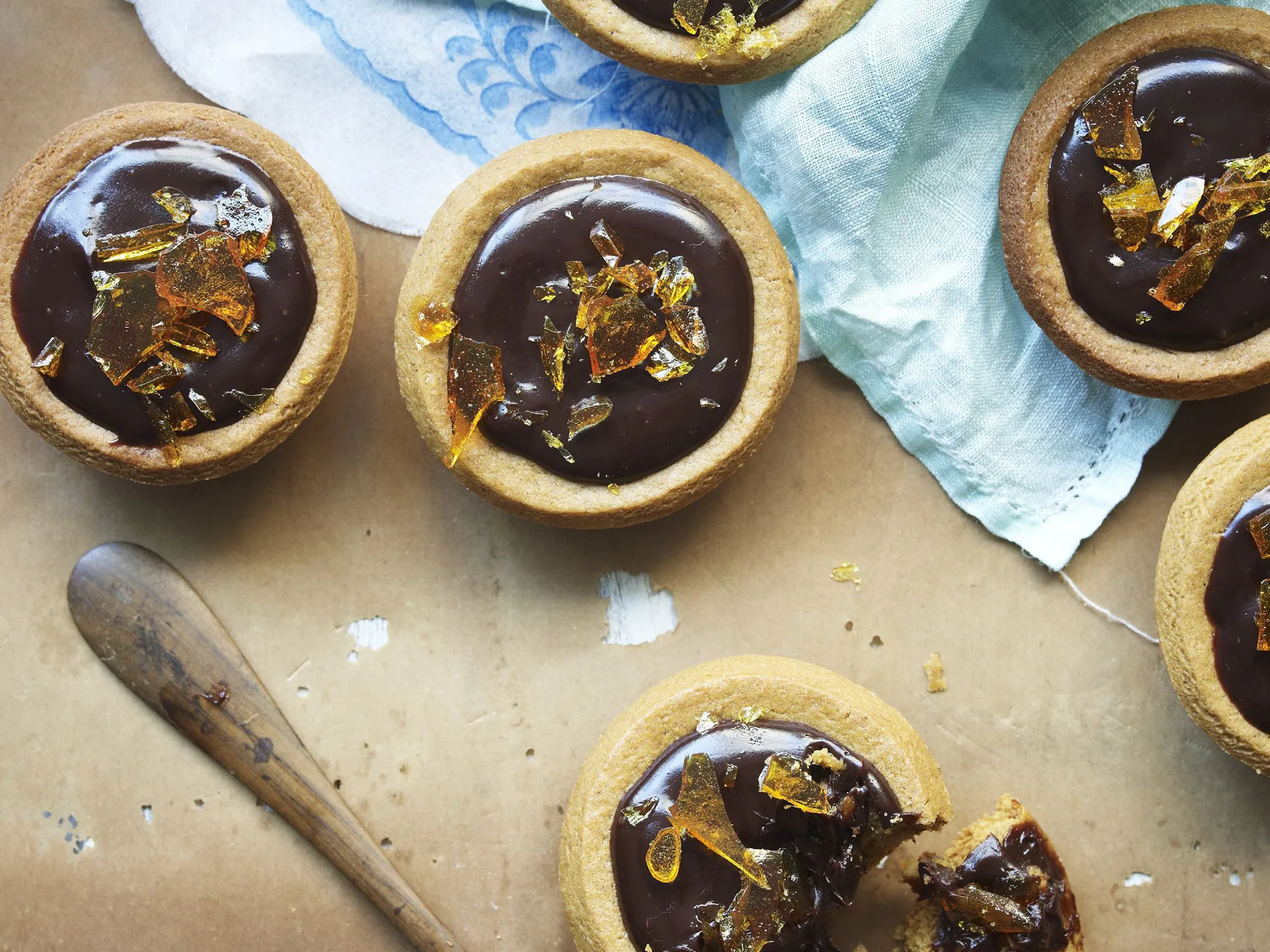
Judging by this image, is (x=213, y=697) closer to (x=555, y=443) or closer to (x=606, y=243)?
(x=555, y=443)

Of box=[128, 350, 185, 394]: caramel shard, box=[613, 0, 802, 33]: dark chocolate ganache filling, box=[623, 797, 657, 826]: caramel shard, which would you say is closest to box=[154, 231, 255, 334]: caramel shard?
box=[128, 350, 185, 394]: caramel shard

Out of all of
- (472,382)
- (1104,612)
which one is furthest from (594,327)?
(1104,612)

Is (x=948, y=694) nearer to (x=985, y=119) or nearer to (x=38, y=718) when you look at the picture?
(x=985, y=119)

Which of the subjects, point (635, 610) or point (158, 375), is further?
point (635, 610)

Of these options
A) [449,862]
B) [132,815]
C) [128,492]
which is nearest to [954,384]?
[449,862]

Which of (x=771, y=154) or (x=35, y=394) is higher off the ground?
(x=771, y=154)

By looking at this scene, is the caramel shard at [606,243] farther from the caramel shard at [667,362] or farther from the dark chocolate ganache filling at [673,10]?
the dark chocolate ganache filling at [673,10]
